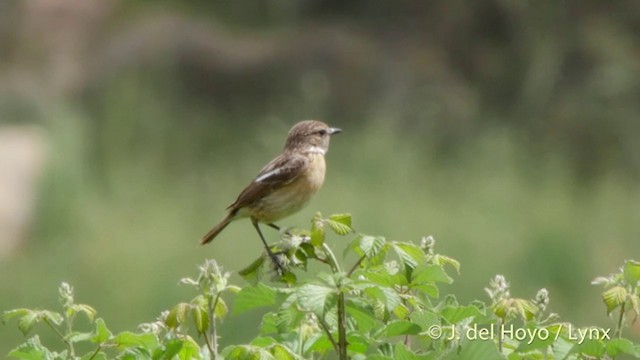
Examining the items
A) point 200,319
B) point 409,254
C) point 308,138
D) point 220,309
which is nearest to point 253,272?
point 220,309

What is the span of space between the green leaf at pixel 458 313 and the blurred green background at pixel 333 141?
4.61 m

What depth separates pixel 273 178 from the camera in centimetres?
331

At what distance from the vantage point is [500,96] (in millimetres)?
11344

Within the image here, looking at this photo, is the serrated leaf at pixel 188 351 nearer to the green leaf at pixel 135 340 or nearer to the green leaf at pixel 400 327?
the green leaf at pixel 135 340

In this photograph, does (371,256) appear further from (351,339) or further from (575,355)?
(575,355)

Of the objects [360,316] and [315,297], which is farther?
[360,316]

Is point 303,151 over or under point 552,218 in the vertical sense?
under

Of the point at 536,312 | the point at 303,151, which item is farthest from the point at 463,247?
the point at 536,312

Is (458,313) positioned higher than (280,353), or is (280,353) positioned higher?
(458,313)

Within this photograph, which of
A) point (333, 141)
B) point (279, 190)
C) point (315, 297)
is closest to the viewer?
point (315, 297)

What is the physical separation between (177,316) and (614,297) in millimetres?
576

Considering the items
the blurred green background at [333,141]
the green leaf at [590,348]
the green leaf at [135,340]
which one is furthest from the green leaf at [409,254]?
the blurred green background at [333,141]

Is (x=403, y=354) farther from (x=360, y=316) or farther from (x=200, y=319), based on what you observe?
(x=200, y=319)

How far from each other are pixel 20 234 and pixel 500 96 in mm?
3426
